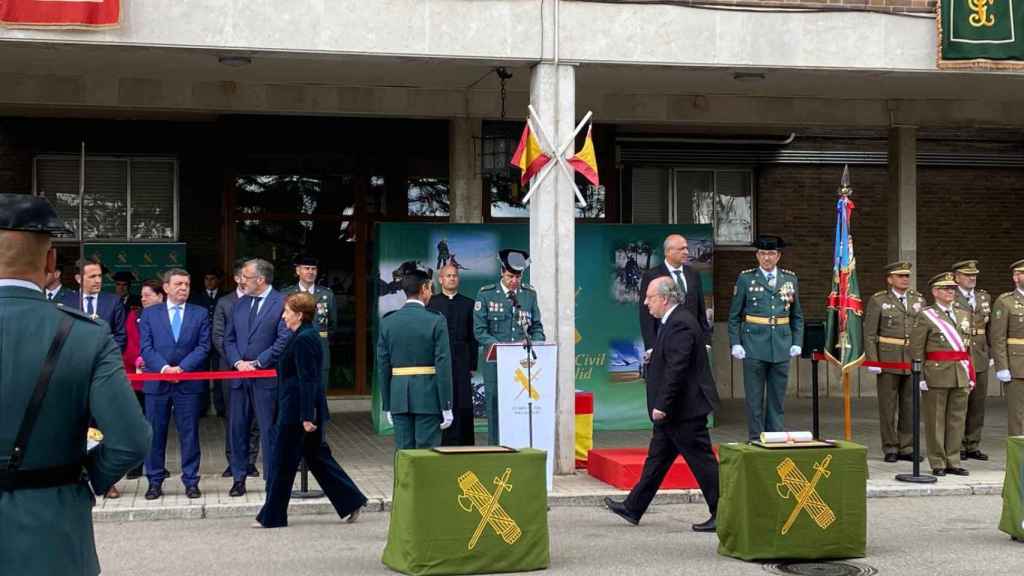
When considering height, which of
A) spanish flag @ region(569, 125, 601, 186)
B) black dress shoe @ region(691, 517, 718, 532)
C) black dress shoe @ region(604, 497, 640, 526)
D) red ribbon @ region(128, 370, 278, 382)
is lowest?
black dress shoe @ region(691, 517, 718, 532)

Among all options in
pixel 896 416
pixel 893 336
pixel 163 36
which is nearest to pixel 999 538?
pixel 893 336

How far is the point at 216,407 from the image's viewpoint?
18500 millimetres

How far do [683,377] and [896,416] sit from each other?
6327 millimetres

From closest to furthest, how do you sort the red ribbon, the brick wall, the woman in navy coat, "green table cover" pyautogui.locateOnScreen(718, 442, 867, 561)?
"green table cover" pyautogui.locateOnScreen(718, 442, 867, 561), the woman in navy coat, the red ribbon, the brick wall

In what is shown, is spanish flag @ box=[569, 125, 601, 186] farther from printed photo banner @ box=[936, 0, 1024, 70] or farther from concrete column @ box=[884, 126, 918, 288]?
concrete column @ box=[884, 126, 918, 288]

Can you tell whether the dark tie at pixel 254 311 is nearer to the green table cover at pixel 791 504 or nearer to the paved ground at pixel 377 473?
the paved ground at pixel 377 473

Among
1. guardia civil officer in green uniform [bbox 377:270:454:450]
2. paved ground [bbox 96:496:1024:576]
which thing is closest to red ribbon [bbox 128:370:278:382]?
paved ground [bbox 96:496:1024:576]

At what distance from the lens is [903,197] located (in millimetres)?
19672

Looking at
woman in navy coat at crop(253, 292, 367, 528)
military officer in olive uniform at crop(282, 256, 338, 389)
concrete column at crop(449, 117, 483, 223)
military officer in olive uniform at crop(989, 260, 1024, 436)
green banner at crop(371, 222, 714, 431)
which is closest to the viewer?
woman in navy coat at crop(253, 292, 367, 528)

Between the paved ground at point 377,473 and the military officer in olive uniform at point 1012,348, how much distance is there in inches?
24.9

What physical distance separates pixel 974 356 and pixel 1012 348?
2.91 feet

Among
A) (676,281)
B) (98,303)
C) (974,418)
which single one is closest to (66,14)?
(98,303)

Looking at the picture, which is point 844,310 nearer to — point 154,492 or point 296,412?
point 296,412

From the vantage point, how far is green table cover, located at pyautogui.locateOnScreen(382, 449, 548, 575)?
8430 mm
